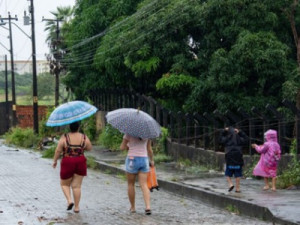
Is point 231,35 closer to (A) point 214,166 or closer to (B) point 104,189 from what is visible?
(A) point 214,166

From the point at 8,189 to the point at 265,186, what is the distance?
5854 millimetres

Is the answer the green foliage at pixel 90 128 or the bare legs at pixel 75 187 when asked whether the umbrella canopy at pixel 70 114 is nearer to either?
the bare legs at pixel 75 187

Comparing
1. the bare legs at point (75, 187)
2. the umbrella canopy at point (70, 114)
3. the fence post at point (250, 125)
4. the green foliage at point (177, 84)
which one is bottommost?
the bare legs at point (75, 187)

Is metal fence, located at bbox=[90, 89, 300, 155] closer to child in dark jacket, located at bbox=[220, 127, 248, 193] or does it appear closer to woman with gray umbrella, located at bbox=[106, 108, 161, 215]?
child in dark jacket, located at bbox=[220, 127, 248, 193]

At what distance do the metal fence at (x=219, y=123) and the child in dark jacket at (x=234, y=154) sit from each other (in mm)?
2010

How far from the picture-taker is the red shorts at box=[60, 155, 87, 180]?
12508mm

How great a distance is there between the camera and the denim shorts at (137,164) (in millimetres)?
12375

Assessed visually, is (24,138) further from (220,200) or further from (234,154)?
(220,200)

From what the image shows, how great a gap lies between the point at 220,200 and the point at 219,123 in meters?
10.9

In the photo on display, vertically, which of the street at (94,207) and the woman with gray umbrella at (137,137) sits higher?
the woman with gray umbrella at (137,137)

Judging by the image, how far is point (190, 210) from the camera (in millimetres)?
13617

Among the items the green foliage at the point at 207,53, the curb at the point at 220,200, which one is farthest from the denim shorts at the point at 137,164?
the green foliage at the point at 207,53

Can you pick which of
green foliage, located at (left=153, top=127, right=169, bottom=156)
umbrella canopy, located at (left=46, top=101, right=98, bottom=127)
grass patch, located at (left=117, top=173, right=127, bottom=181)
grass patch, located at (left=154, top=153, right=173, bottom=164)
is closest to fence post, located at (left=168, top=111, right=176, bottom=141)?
green foliage, located at (left=153, top=127, right=169, bottom=156)

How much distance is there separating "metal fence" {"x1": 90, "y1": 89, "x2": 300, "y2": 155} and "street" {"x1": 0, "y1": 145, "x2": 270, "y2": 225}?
9.97 feet
